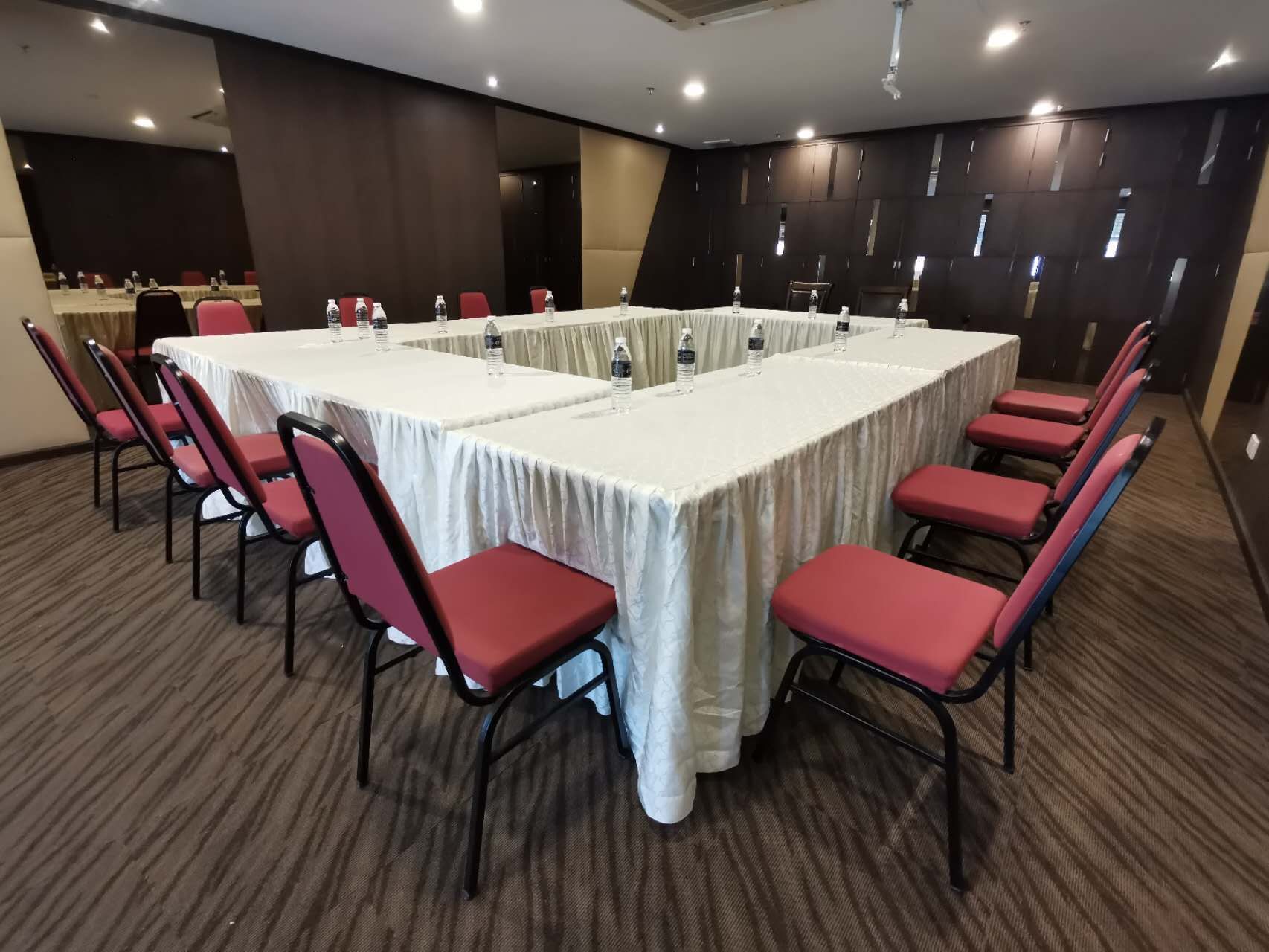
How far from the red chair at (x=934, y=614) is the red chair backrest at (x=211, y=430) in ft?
4.65

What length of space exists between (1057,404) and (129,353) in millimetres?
6110

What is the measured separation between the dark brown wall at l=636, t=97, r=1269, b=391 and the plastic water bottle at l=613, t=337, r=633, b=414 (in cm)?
609

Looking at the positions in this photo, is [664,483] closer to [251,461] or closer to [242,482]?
[242,482]

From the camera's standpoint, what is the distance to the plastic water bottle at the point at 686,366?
1.87m

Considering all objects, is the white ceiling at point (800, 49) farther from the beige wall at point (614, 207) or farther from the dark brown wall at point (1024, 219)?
the beige wall at point (614, 207)

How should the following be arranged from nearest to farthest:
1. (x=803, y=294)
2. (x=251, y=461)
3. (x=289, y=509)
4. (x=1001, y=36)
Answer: (x=289, y=509) → (x=251, y=461) → (x=1001, y=36) → (x=803, y=294)

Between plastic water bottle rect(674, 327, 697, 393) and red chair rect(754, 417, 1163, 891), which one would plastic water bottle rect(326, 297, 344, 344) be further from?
red chair rect(754, 417, 1163, 891)

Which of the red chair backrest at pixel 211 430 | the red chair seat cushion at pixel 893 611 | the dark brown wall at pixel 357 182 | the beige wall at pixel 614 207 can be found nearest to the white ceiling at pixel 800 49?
the dark brown wall at pixel 357 182

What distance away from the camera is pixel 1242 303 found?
423 centimetres

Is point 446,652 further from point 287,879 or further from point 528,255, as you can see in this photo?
point 528,255

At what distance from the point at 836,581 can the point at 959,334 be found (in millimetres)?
2860

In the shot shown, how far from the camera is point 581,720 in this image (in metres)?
1.63

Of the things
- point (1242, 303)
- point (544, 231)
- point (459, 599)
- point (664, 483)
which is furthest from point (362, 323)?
point (544, 231)

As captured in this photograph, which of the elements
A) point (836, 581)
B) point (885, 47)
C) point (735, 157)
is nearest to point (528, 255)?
point (735, 157)
